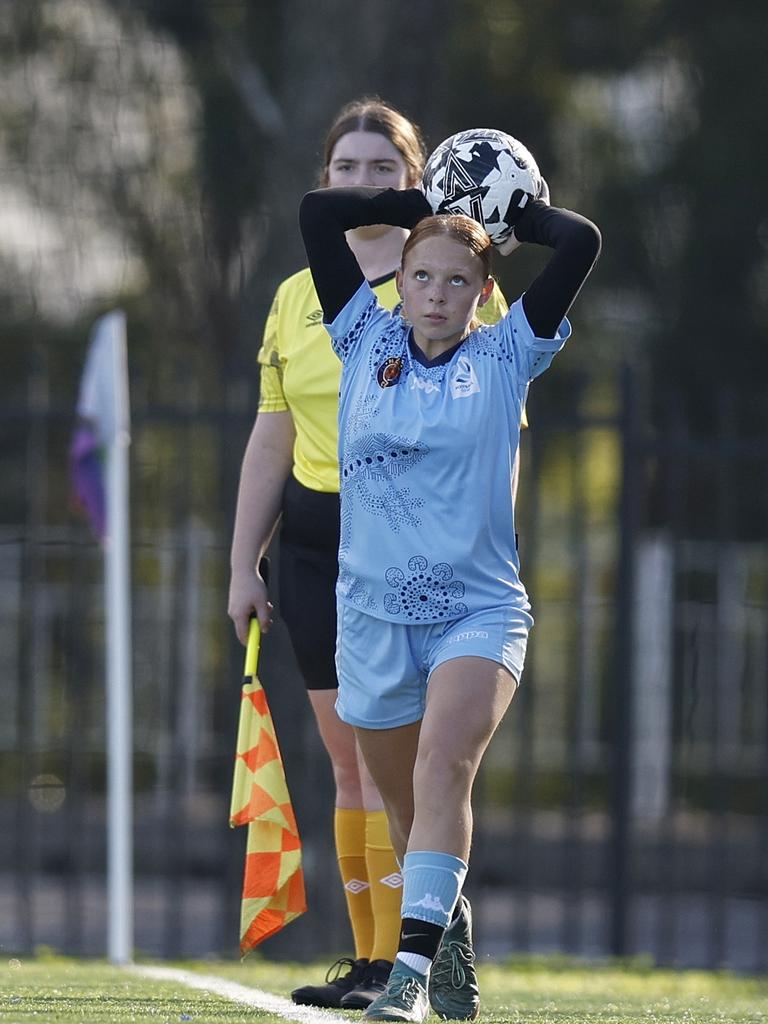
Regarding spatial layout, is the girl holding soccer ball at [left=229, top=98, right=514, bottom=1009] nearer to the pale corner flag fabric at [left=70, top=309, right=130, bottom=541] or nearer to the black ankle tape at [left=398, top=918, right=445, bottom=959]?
the black ankle tape at [left=398, top=918, right=445, bottom=959]

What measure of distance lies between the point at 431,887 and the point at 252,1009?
61 centimetres

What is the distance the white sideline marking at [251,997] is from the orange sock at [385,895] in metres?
0.23

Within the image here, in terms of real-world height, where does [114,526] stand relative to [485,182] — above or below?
below

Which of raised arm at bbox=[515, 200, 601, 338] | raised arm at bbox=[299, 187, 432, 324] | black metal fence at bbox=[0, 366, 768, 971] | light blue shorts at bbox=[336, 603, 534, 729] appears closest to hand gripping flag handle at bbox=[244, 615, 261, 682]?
light blue shorts at bbox=[336, 603, 534, 729]

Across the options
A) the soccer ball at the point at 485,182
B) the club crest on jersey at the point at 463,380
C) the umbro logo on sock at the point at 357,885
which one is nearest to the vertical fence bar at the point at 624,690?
the umbro logo on sock at the point at 357,885

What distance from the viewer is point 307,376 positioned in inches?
165

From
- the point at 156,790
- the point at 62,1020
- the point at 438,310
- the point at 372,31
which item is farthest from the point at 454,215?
the point at 156,790

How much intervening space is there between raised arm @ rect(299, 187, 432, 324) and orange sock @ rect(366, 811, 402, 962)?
1.15 metres

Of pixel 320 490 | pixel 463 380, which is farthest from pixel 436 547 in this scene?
pixel 320 490

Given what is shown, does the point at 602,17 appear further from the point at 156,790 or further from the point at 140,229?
the point at 156,790

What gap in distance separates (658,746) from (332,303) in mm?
11637

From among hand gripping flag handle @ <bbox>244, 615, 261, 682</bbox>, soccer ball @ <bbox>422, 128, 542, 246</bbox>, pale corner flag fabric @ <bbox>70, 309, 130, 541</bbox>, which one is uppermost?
soccer ball @ <bbox>422, 128, 542, 246</bbox>

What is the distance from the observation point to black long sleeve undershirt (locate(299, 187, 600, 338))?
3605 millimetres

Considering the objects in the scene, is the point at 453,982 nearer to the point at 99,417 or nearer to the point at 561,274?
the point at 561,274
